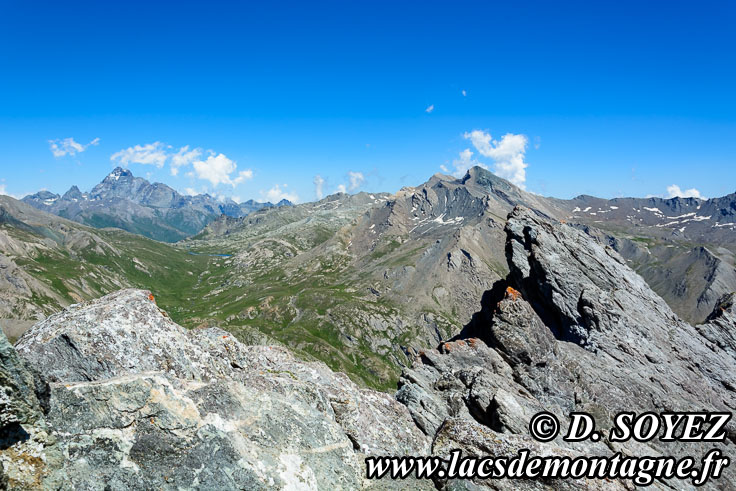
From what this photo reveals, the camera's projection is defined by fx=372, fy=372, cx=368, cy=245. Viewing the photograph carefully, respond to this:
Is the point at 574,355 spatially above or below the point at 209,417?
above

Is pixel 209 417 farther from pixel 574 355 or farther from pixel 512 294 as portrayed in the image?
pixel 574 355

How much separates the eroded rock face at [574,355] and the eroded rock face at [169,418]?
44.5ft

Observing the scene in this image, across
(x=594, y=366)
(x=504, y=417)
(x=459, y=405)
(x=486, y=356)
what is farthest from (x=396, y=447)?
(x=594, y=366)

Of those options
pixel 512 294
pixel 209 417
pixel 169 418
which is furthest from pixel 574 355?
pixel 169 418

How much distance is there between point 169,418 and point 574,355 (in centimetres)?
6030

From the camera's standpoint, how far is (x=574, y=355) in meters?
57.4

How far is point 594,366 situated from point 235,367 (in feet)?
174

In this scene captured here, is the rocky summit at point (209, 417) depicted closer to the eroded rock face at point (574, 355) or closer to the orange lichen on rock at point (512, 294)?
the eroded rock face at point (574, 355)

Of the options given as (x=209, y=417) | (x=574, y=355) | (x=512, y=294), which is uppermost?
(x=512, y=294)

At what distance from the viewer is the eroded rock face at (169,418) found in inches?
436

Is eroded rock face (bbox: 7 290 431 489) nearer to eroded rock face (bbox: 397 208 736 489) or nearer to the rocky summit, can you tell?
the rocky summit

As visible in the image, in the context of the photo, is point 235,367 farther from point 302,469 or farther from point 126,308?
point 302,469

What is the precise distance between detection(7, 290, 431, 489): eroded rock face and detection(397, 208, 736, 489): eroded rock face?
1357 cm

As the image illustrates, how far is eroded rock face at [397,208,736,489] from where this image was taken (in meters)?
34.2
